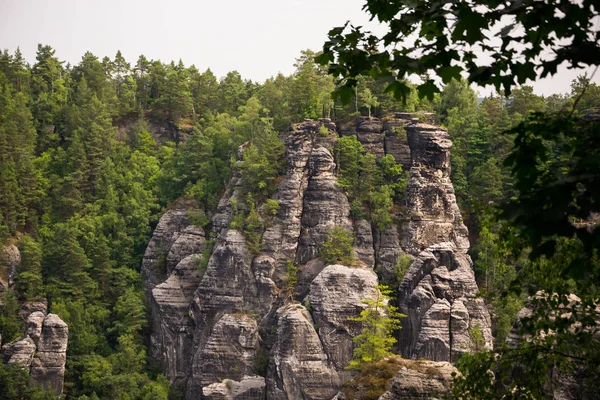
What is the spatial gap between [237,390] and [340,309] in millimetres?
7100

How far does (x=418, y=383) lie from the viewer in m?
20.5

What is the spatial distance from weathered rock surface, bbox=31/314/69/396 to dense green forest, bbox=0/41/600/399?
3.36ft

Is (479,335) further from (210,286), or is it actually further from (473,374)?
(473,374)

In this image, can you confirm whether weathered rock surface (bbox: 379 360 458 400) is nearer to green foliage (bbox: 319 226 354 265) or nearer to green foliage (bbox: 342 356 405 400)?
green foliage (bbox: 342 356 405 400)

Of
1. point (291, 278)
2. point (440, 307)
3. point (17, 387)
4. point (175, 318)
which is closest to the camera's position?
point (440, 307)

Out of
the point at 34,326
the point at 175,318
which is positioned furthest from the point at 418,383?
the point at 34,326

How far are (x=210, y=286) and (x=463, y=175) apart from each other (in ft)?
58.9

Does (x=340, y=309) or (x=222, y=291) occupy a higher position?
(x=222, y=291)

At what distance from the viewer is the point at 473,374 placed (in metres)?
7.69

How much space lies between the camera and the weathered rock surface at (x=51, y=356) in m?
45.1

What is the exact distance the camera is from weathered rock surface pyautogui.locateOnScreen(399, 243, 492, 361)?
131ft

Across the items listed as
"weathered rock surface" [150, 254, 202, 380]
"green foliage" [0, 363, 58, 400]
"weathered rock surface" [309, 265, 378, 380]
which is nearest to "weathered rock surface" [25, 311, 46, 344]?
"green foliage" [0, 363, 58, 400]

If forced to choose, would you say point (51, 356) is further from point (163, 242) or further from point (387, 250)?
point (387, 250)

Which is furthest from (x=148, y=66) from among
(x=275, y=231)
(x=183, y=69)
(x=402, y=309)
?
(x=402, y=309)
